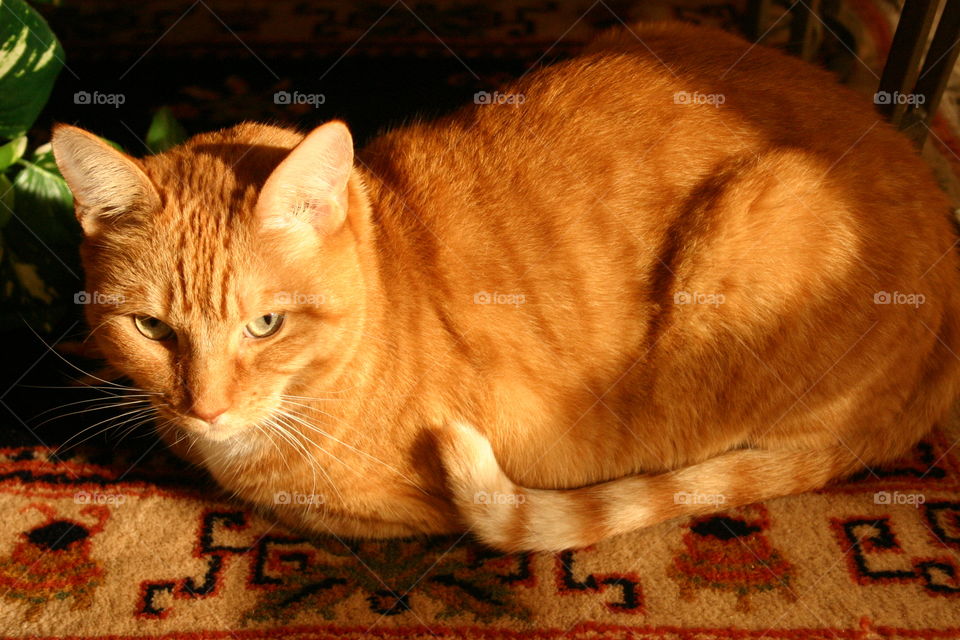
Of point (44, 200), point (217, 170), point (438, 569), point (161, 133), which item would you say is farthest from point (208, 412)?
point (161, 133)

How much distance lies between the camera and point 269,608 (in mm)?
1593

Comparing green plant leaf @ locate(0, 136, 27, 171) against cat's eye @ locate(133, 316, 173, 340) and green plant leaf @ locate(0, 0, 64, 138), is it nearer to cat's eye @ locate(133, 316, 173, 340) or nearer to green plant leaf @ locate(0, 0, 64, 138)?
green plant leaf @ locate(0, 0, 64, 138)

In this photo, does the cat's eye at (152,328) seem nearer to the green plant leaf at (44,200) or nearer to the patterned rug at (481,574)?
the patterned rug at (481,574)

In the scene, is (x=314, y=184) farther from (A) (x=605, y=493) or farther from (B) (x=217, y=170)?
(A) (x=605, y=493)

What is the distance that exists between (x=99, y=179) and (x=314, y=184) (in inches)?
14.6

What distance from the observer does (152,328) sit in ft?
4.75

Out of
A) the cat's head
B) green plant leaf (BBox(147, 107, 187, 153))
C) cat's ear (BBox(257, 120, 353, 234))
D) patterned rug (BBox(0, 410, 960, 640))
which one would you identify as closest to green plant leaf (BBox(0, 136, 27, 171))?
green plant leaf (BBox(147, 107, 187, 153))

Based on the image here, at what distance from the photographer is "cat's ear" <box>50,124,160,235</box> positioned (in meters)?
1.31

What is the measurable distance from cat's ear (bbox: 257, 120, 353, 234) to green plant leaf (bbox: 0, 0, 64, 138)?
92cm

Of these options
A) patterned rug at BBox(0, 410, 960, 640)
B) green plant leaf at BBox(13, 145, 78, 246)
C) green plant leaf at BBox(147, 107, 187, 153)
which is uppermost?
green plant leaf at BBox(147, 107, 187, 153)

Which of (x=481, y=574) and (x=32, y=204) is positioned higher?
(x=32, y=204)

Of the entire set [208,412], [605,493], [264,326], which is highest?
[264,326]

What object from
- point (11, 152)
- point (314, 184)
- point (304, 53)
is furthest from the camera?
point (304, 53)

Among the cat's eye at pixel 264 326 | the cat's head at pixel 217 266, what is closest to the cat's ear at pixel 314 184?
the cat's head at pixel 217 266
